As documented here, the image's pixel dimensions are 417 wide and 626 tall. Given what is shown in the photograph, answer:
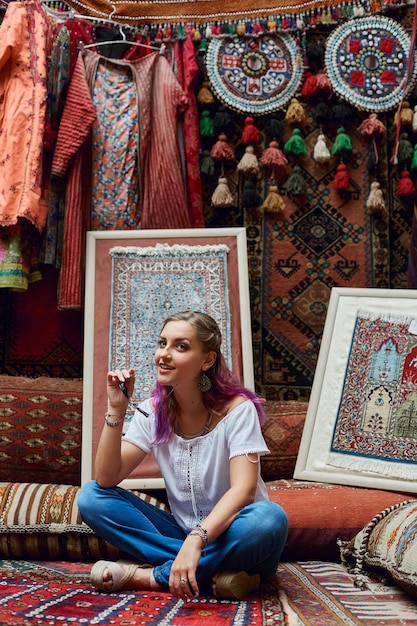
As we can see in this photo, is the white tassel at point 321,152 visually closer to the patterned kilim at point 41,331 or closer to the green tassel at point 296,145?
the green tassel at point 296,145

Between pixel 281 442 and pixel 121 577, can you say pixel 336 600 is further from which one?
pixel 281 442

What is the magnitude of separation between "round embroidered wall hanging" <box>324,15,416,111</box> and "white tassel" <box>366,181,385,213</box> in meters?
0.38

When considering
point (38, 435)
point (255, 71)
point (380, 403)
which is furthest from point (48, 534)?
point (255, 71)

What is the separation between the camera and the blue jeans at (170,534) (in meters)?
1.82

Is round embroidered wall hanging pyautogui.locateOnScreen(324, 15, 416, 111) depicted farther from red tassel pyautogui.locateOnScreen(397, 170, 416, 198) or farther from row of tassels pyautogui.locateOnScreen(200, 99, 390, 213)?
red tassel pyautogui.locateOnScreen(397, 170, 416, 198)

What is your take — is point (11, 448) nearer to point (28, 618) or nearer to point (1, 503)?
point (1, 503)

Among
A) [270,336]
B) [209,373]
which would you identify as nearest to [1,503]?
[209,373]

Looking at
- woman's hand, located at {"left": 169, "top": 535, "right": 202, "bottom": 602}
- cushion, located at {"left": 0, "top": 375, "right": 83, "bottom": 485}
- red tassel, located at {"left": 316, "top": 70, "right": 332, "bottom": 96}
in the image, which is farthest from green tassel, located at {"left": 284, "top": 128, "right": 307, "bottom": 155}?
woman's hand, located at {"left": 169, "top": 535, "right": 202, "bottom": 602}

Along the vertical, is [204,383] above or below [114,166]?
below

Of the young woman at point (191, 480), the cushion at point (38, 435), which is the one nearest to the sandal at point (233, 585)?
the young woman at point (191, 480)

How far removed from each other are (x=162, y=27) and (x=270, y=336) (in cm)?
157

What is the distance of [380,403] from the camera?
2.90m

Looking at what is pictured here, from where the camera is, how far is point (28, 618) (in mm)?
1577

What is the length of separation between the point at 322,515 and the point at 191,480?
69 centimetres
